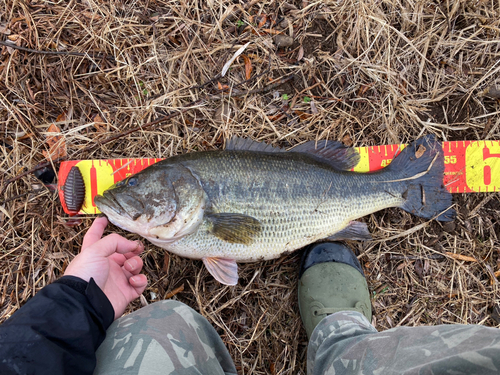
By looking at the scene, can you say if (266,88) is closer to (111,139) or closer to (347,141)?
(347,141)

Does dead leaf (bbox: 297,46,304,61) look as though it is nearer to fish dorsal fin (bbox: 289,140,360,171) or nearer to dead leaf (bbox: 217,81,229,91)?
dead leaf (bbox: 217,81,229,91)

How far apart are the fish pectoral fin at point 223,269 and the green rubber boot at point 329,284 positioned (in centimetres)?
73

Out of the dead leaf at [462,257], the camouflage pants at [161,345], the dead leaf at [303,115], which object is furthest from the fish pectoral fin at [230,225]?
the dead leaf at [462,257]

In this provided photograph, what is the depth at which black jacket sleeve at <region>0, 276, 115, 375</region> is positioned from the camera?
66.9 inches

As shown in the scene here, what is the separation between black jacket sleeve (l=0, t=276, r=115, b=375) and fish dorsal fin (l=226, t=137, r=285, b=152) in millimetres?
1554

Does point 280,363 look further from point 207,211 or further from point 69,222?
point 69,222

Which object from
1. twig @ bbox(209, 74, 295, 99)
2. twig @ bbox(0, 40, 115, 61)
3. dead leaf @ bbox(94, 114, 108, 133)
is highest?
twig @ bbox(0, 40, 115, 61)

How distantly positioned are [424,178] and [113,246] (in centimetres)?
290

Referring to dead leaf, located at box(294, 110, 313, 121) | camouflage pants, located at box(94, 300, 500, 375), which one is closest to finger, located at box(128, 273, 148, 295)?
camouflage pants, located at box(94, 300, 500, 375)

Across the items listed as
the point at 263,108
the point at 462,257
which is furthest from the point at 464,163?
the point at 263,108

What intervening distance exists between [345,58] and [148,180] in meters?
2.31

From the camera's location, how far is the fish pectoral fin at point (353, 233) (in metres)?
2.95

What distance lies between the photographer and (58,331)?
6.06 ft

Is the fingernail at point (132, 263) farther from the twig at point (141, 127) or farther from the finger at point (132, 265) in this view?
the twig at point (141, 127)
